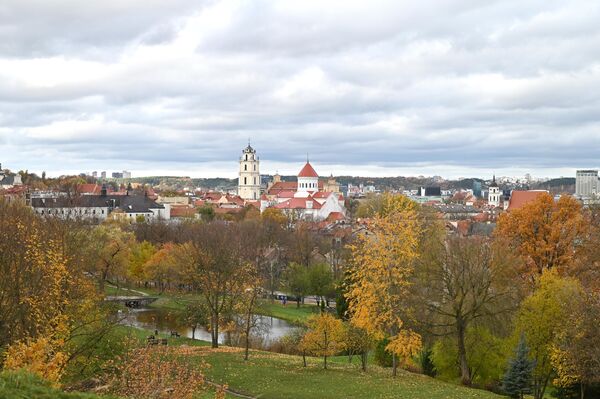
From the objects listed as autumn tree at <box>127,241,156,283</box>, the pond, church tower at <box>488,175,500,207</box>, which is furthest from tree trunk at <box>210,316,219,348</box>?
church tower at <box>488,175,500,207</box>

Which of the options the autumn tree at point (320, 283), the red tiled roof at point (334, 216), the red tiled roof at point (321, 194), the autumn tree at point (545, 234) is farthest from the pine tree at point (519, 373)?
the red tiled roof at point (321, 194)

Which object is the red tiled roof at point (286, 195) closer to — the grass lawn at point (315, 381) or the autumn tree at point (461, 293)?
the grass lawn at point (315, 381)

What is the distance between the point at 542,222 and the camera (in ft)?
124

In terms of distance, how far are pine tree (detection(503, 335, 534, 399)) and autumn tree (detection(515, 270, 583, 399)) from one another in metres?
1.24

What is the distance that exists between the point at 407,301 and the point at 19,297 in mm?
14426

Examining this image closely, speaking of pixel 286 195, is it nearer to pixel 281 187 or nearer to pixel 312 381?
pixel 281 187

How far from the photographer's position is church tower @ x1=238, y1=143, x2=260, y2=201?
169 metres

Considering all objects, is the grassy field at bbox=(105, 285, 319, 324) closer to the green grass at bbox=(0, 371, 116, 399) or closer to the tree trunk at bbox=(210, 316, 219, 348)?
the tree trunk at bbox=(210, 316, 219, 348)

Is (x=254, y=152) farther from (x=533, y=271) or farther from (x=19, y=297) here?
(x=19, y=297)

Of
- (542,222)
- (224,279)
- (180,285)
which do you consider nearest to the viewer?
(224,279)

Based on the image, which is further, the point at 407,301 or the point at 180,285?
the point at 180,285

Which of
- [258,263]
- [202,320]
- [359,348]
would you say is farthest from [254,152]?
[359,348]

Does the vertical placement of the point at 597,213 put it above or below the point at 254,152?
below

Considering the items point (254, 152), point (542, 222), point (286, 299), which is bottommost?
point (286, 299)
